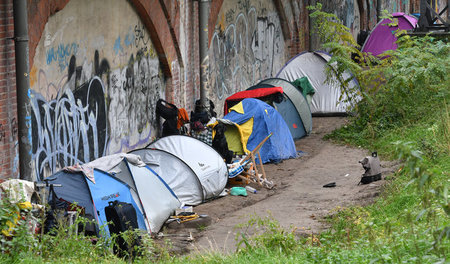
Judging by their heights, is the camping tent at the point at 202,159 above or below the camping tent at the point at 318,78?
below

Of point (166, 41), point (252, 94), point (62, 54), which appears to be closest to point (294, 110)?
point (252, 94)

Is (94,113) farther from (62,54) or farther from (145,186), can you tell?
(145,186)

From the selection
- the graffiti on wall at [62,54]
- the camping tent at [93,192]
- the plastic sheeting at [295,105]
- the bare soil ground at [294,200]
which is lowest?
the bare soil ground at [294,200]

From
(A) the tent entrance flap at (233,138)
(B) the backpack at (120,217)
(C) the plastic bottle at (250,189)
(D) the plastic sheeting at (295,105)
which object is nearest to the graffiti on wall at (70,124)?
(B) the backpack at (120,217)

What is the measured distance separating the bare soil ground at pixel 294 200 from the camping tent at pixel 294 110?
0.93 m

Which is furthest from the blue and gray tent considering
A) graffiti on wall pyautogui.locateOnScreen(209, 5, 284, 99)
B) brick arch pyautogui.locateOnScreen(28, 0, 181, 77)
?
graffiti on wall pyautogui.locateOnScreen(209, 5, 284, 99)

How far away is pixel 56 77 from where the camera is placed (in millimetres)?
10531

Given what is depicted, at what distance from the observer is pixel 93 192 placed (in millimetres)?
9445

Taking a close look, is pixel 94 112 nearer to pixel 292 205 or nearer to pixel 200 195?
pixel 200 195

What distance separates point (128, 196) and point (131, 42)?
4.04 meters

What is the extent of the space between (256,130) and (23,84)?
6.21 m

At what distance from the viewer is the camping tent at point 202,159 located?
1174 cm

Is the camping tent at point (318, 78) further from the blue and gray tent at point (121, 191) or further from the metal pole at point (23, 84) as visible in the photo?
the metal pole at point (23, 84)

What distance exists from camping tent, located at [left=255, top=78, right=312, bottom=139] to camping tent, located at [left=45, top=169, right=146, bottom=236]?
7249mm
